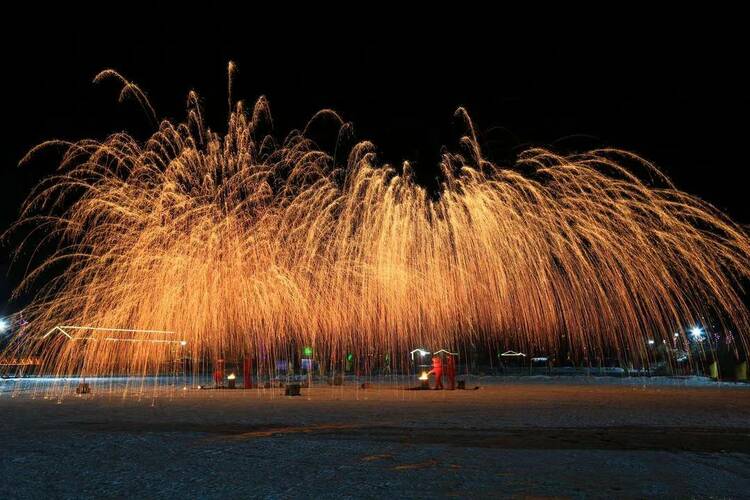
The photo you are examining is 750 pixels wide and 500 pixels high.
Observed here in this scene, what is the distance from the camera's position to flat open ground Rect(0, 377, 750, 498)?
30.7 ft

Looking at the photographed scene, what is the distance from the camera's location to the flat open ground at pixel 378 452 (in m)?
9.34

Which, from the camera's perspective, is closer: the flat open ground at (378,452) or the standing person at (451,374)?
the flat open ground at (378,452)

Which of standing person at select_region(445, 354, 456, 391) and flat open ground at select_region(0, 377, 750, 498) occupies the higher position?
standing person at select_region(445, 354, 456, 391)

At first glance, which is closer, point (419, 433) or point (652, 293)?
point (419, 433)

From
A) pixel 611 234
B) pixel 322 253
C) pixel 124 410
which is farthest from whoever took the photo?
pixel 322 253

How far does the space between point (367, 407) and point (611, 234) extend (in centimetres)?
1129

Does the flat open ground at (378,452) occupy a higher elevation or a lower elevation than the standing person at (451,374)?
lower

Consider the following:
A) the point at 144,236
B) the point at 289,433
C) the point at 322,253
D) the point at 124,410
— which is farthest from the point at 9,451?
the point at 322,253

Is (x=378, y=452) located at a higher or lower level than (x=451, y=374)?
lower

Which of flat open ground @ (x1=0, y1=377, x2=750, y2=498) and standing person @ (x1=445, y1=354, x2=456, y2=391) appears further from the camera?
standing person @ (x1=445, y1=354, x2=456, y2=391)

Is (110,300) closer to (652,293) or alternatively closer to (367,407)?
(367,407)

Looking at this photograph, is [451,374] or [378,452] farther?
[451,374]

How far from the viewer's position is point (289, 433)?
15.6m

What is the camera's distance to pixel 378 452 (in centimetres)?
1248
